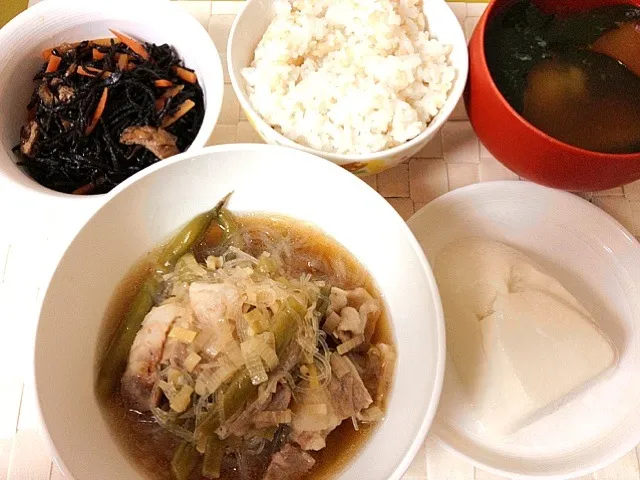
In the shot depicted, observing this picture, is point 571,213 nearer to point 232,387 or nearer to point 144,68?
point 232,387

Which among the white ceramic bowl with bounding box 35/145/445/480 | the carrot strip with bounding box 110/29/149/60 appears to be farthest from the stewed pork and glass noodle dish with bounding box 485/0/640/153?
the carrot strip with bounding box 110/29/149/60

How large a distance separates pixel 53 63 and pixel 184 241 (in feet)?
1.98

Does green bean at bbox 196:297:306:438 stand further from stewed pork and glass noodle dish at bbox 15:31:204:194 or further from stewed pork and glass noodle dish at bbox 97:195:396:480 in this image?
stewed pork and glass noodle dish at bbox 15:31:204:194

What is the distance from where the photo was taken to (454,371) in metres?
1.32

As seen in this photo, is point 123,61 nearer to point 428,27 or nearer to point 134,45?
point 134,45

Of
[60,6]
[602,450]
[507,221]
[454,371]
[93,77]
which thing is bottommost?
[602,450]

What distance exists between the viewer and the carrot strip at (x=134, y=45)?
4.99ft

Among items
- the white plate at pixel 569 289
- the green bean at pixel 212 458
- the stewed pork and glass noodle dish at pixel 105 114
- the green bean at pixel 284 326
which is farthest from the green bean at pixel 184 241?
the white plate at pixel 569 289

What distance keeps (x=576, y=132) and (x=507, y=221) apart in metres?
0.29

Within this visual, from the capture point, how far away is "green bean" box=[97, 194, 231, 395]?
3.99 feet

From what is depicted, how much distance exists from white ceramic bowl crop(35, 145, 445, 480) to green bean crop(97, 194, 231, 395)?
0.02 metres

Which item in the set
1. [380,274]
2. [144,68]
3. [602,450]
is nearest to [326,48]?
[144,68]

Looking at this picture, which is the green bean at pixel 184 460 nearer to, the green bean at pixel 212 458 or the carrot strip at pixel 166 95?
the green bean at pixel 212 458

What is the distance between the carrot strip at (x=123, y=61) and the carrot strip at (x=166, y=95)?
13cm
